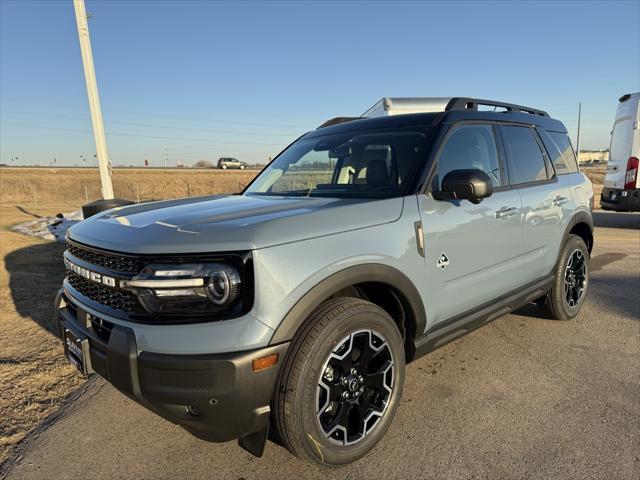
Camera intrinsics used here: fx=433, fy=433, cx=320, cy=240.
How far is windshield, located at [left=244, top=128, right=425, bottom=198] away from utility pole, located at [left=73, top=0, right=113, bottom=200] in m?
6.22

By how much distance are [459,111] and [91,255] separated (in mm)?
2617

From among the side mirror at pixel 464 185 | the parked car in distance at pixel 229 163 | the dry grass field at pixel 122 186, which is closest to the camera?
the side mirror at pixel 464 185

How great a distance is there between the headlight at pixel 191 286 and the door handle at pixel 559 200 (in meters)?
3.29

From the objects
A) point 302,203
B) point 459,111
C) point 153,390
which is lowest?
point 153,390

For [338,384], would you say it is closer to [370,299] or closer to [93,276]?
[370,299]

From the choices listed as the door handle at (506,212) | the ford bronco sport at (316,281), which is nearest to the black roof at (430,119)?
the ford bronco sport at (316,281)

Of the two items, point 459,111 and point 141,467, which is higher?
point 459,111

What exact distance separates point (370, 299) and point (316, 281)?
72 cm

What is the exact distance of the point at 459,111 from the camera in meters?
3.18

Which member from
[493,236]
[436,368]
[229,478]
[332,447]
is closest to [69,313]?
[229,478]

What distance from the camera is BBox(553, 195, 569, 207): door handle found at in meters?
3.97

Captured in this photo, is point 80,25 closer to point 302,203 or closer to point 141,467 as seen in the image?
point 302,203

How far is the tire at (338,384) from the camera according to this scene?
6.75ft

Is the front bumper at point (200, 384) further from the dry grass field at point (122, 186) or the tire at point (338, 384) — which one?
the dry grass field at point (122, 186)
